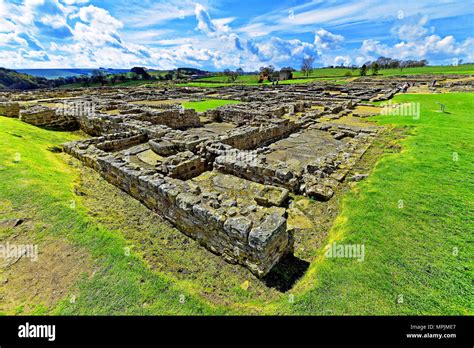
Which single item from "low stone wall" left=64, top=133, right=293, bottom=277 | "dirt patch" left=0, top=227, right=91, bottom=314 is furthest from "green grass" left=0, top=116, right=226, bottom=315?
"low stone wall" left=64, top=133, right=293, bottom=277

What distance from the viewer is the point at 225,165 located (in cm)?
1129

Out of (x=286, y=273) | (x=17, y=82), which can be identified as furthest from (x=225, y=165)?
(x=17, y=82)

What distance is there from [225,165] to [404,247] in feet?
25.0

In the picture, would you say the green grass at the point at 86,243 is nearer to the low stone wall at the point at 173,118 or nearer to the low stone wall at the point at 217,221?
the low stone wall at the point at 217,221

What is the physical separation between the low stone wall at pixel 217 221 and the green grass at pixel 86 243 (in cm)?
150

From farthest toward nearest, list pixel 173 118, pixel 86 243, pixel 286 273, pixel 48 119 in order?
pixel 173 118 → pixel 48 119 → pixel 86 243 → pixel 286 273

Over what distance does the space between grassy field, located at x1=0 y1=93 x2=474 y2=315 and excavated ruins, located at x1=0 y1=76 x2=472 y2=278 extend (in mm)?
848

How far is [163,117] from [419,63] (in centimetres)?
17937

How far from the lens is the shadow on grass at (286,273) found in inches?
215

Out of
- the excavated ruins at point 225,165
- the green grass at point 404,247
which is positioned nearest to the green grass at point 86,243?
the excavated ruins at point 225,165

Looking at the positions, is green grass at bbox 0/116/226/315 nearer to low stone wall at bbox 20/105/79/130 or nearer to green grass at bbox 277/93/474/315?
green grass at bbox 277/93/474/315

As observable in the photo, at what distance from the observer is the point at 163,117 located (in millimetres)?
21125

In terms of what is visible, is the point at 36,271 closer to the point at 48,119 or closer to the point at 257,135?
the point at 257,135
